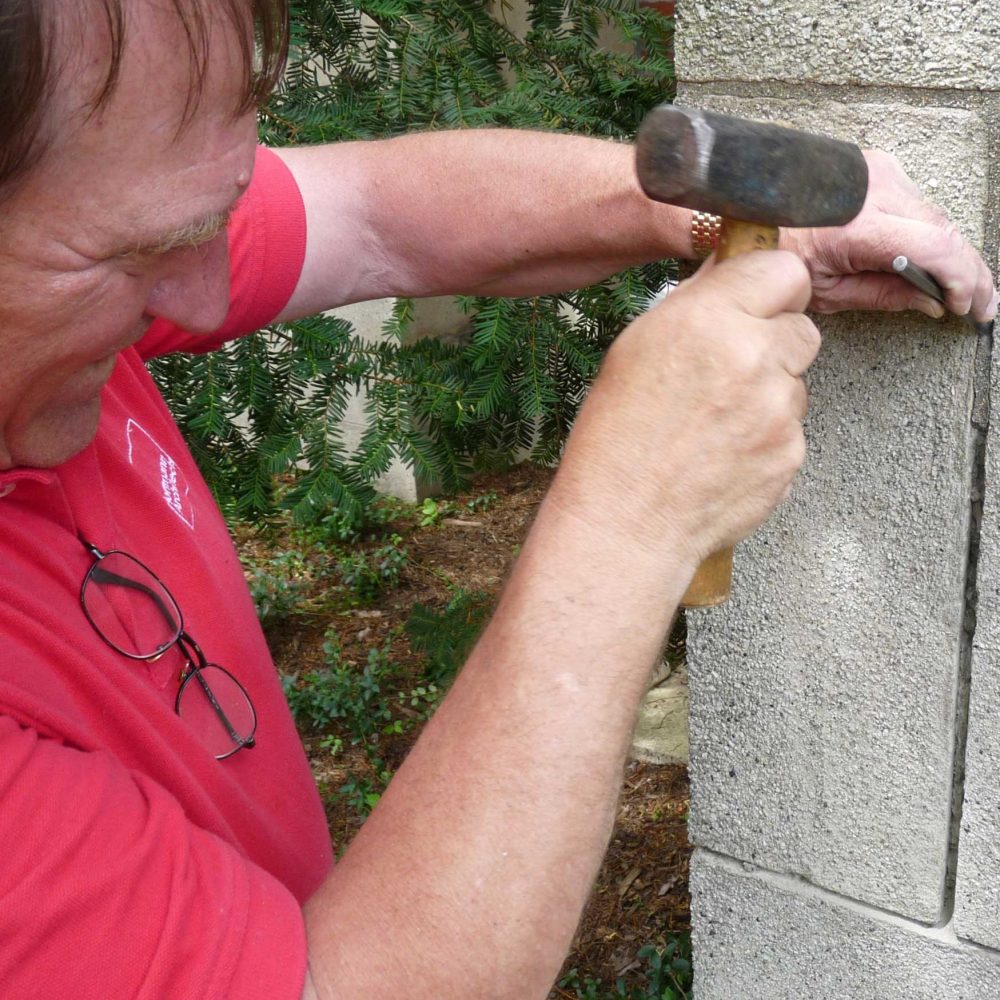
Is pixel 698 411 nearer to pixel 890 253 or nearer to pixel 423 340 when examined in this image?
pixel 890 253

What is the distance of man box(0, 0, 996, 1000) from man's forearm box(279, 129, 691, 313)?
1.13 ft

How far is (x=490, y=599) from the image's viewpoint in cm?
303

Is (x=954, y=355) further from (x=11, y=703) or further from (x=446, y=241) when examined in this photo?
(x=11, y=703)

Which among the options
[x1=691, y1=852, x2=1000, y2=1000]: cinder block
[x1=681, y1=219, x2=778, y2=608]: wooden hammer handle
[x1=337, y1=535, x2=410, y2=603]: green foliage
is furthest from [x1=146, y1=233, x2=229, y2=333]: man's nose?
[x1=337, y1=535, x2=410, y2=603]: green foliage

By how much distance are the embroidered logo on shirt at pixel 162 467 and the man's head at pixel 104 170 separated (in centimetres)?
25

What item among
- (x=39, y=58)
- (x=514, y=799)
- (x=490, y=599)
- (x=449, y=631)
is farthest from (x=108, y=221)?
(x=490, y=599)

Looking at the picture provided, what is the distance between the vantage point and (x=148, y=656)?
146cm

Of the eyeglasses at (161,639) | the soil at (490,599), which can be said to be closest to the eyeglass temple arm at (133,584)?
the eyeglasses at (161,639)

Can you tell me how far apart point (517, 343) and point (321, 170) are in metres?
0.67

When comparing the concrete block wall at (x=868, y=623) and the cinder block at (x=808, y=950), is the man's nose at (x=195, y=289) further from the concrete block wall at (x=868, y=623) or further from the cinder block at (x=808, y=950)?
the cinder block at (x=808, y=950)

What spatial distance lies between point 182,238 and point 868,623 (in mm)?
1058

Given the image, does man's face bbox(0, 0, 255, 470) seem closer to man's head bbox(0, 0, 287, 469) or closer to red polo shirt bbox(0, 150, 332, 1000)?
man's head bbox(0, 0, 287, 469)

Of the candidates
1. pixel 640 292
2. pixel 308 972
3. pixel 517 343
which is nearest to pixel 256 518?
pixel 517 343

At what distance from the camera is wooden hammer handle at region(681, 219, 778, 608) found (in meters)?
1.26
